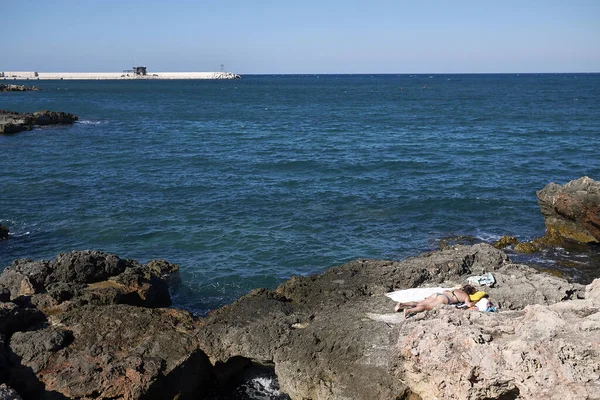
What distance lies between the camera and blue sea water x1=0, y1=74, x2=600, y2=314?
24.4m

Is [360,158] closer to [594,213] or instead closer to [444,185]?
[444,185]

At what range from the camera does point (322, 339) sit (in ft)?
42.8

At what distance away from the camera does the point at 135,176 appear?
128 feet

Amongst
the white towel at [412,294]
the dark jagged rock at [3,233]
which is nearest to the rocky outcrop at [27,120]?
the dark jagged rock at [3,233]

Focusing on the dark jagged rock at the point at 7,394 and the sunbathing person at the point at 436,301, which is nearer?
the dark jagged rock at the point at 7,394

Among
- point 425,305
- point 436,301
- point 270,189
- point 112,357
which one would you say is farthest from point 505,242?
point 112,357

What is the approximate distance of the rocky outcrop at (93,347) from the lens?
478 inches

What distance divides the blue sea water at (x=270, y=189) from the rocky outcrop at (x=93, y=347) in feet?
15.9

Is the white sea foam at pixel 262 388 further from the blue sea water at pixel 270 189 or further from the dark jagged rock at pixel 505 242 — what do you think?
the dark jagged rock at pixel 505 242

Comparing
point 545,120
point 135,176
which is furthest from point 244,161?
point 545,120

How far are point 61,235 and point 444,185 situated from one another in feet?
76.1

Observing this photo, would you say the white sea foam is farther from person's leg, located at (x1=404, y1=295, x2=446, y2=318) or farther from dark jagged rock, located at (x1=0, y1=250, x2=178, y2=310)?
dark jagged rock, located at (x1=0, y1=250, x2=178, y2=310)

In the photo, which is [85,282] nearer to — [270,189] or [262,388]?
[262,388]

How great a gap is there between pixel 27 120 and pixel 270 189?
141ft
